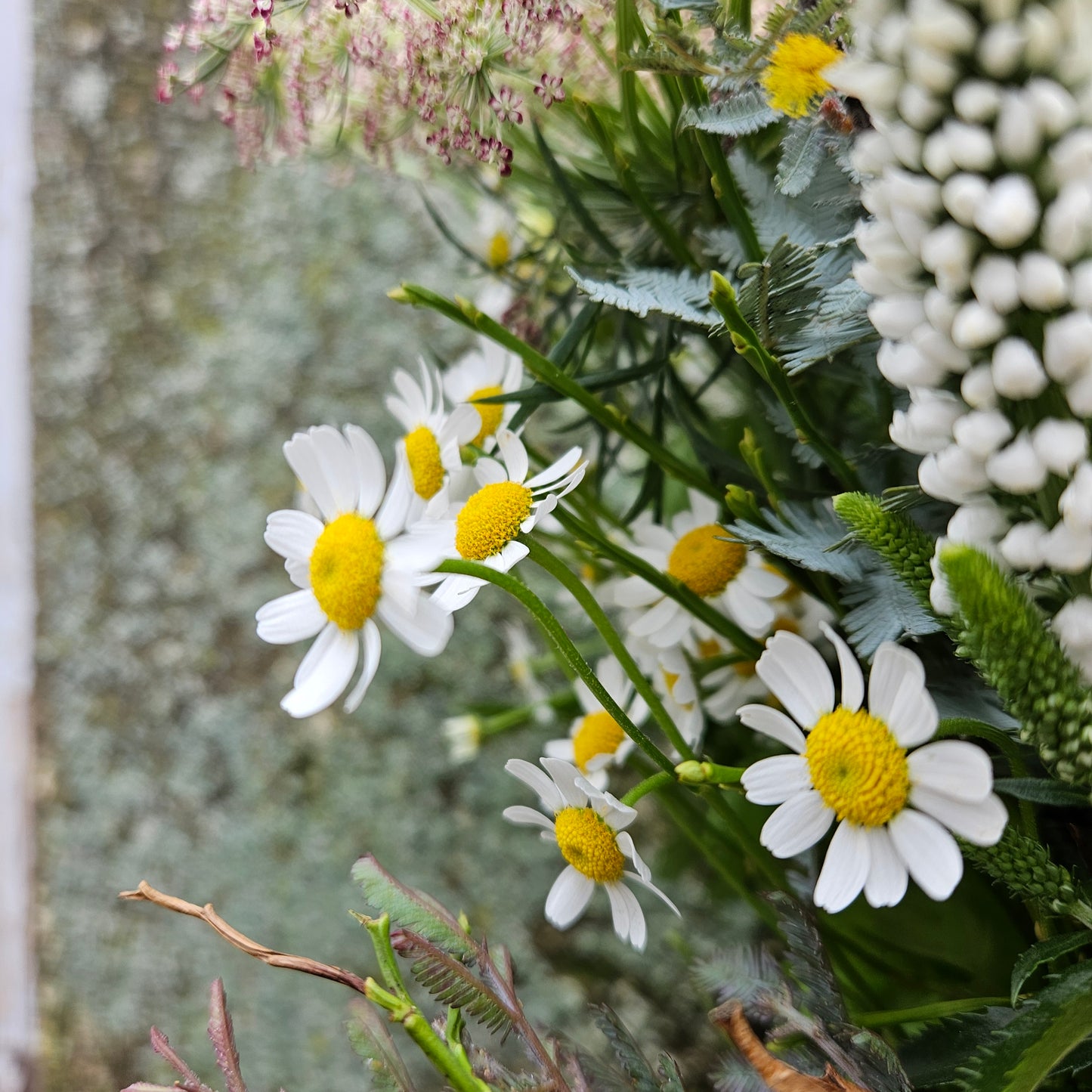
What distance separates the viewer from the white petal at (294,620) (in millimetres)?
299

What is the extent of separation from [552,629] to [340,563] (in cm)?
8

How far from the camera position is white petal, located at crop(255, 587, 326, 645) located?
0.98ft

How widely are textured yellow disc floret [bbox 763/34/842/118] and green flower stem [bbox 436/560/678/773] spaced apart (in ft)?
0.47

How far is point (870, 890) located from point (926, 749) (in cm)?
4

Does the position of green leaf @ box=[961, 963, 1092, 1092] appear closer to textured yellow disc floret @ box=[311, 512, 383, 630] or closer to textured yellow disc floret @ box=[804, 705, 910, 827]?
textured yellow disc floret @ box=[804, 705, 910, 827]

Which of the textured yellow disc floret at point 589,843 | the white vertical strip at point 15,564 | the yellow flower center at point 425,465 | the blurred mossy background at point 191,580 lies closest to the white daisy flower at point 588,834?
the textured yellow disc floret at point 589,843

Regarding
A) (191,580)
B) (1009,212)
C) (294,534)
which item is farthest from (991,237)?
(191,580)

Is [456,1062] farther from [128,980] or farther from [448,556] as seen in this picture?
[128,980]

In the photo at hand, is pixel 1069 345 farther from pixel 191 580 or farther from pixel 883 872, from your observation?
pixel 191 580

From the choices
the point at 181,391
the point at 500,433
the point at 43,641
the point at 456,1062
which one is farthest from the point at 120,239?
the point at 456,1062

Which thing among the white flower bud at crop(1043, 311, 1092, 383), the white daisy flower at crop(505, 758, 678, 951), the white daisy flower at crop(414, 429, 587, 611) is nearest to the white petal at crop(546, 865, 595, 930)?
the white daisy flower at crop(505, 758, 678, 951)

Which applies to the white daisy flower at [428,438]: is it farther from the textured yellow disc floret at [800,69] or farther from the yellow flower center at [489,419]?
the textured yellow disc floret at [800,69]

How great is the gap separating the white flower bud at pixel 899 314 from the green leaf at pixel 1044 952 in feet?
0.51

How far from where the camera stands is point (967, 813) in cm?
22
